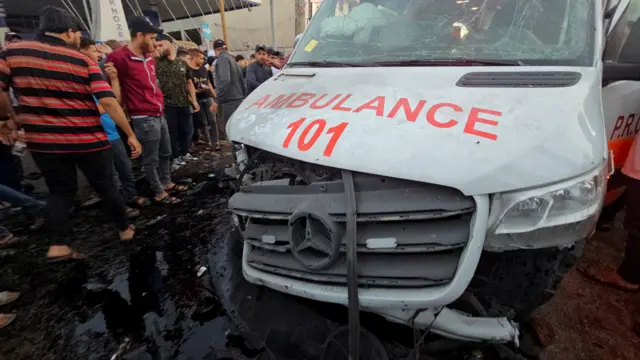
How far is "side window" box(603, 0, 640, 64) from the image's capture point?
7.50ft

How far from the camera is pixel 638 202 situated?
2.71m

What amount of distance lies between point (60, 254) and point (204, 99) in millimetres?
4940

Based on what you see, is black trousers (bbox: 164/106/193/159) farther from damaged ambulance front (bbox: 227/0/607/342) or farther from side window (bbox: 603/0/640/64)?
side window (bbox: 603/0/640/64)

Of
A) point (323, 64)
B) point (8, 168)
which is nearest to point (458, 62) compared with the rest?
point (323, 64)

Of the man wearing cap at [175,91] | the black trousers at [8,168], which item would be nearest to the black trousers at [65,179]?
the black trousers at [8,168]

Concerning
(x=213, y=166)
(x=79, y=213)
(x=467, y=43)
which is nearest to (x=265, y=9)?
(x=213, y=166)

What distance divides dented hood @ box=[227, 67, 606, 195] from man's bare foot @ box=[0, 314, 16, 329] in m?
2.16

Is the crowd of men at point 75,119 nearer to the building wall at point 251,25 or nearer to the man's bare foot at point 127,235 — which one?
the man's bare foot at point 127,235

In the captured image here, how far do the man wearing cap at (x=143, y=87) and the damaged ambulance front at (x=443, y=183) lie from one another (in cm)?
265

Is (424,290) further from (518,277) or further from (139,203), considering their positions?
(139,203)

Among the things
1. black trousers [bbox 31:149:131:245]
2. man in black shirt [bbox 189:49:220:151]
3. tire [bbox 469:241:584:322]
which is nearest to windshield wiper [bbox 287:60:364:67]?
tire [bbox 469:241:584:322]

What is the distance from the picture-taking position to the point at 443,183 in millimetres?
1428

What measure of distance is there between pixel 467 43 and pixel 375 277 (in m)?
1.61

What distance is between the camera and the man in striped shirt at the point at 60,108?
2742 millimetres
